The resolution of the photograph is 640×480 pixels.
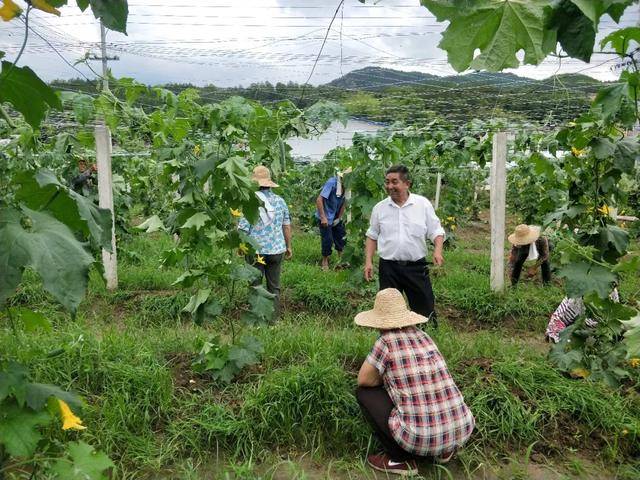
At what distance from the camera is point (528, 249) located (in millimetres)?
6715

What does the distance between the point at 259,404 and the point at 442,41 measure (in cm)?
278

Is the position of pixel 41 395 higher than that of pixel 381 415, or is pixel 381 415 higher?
pixel 41 395

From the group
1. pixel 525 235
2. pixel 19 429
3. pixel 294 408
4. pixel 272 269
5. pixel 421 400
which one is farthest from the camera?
pixel 525 235

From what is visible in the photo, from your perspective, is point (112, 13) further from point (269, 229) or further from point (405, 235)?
point (269, 229)

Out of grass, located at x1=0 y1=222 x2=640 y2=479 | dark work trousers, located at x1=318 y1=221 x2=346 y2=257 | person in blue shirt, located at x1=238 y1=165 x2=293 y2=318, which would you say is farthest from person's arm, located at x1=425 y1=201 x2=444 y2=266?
dark work trousers, located at x1=318 y1=221 x2=346 y2=257

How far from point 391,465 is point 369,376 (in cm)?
48

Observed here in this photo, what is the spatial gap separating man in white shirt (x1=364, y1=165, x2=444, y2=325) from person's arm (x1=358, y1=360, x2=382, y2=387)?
153 cm

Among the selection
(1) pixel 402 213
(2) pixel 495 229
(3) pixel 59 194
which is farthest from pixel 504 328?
(3) pixel 59 194

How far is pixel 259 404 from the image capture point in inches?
130

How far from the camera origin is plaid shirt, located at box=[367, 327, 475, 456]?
9.36 feet

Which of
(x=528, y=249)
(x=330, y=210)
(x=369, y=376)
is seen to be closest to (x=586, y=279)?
(x=369, y=376)

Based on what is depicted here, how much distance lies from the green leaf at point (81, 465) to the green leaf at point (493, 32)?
1.29 metres

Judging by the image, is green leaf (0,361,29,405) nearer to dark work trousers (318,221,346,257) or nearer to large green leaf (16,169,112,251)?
large green leaf (16,169,112,251)

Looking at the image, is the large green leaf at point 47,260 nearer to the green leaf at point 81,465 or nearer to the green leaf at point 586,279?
the green leaf at point 81,465
